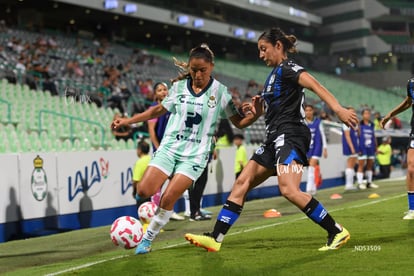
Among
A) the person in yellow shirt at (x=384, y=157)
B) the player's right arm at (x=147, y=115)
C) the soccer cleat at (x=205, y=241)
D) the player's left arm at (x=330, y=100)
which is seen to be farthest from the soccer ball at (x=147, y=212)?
the person in yellow shirt at (x=384, y=157)

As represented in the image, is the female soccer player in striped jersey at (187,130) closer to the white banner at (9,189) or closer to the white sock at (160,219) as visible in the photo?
the white sock at (160,219)

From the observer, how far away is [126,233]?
7.81 metres

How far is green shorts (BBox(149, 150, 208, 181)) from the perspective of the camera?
7.21 m

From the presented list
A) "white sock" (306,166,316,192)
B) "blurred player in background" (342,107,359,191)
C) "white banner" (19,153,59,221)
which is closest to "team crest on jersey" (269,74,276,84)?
"white banner" (19,153,59,221)

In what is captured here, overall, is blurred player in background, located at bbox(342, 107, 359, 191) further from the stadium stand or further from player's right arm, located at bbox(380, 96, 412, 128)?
player's right arm, located at bbox(380, 96, 412, 128)

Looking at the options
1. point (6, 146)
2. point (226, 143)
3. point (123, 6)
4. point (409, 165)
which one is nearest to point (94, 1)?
point (123, 6)

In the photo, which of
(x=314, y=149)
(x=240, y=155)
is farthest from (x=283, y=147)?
(x=240, y=155)

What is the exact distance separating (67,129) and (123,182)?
3.64 m

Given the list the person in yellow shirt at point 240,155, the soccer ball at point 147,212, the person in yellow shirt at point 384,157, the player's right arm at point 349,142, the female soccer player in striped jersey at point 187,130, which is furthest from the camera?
the person in yellow shirt at point 384,157

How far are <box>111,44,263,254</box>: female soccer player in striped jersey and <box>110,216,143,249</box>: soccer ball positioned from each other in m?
0.42

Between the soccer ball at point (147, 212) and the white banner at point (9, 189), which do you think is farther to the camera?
the white banner at point (9, 189)

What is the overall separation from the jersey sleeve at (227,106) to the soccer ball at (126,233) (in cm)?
163

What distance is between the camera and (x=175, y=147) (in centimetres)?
725

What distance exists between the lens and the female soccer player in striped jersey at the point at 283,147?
6.68 m
